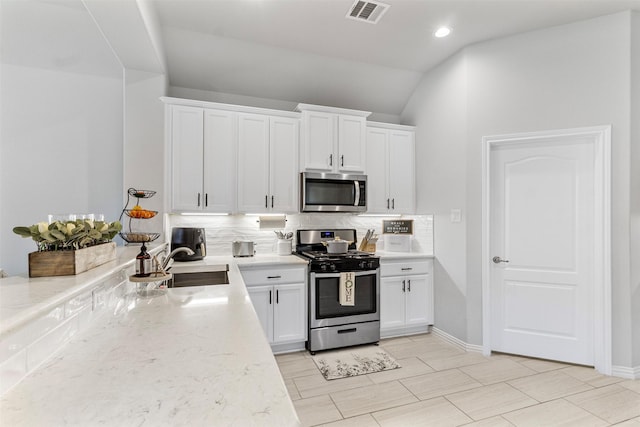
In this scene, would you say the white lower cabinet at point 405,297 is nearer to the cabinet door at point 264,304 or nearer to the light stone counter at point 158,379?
the cabinet door at point 264,304

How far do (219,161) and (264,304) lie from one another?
1.50 m

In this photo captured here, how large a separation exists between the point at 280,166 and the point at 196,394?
2.84 meters

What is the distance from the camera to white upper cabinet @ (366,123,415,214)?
12.3 feet

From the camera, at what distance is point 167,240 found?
307 centimetres

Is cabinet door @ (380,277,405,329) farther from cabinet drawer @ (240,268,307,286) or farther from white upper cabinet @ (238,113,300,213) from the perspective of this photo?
white upper cabinet @ (238,113,300,213)

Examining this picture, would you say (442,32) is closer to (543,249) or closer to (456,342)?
(543,249)

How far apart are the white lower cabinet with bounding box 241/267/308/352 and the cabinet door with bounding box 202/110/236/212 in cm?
78

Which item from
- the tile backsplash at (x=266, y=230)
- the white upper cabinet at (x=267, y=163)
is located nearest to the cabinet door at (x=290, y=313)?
the tile backsplash at (x=266, y=230)

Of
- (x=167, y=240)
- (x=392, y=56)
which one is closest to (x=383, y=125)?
(x=392, y=56)

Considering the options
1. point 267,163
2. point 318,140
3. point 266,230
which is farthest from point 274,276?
point 318,140

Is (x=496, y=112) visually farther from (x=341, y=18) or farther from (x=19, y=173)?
(x=19, y=173)

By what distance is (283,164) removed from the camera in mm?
3369

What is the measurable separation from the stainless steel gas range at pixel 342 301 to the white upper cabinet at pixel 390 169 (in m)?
0.82

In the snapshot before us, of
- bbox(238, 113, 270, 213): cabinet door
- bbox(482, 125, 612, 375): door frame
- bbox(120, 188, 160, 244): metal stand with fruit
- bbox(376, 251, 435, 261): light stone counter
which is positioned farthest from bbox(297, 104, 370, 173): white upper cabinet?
bbox(482, 125, 612, 375): door frame
